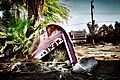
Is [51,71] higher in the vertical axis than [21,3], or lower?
lower

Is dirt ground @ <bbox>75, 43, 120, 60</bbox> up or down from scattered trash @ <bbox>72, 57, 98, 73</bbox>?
down

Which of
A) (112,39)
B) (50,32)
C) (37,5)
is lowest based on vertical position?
(112,39)

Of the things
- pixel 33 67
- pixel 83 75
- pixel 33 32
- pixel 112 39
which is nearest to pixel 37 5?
pixel 33 32

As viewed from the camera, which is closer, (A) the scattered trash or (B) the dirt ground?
(A) the scattered trash

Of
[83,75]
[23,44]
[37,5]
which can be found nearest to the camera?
[83,75]

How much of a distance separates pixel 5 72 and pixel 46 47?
0.90 metres

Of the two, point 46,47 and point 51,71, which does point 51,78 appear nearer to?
point 51,71

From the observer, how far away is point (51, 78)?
372 centimetres

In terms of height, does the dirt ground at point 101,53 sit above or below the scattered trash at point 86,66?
below

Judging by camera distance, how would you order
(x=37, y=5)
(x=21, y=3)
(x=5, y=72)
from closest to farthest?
(x=5, y=72) → (x=37, y=5) → (x=21, y=3)

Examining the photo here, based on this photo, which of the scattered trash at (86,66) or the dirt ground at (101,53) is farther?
the dirt ground at (101,53)

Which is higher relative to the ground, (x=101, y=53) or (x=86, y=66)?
(x=86, y=66)

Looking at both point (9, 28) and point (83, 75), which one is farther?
point (9, 28)

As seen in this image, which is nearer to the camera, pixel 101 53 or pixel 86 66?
pixel 86 66
